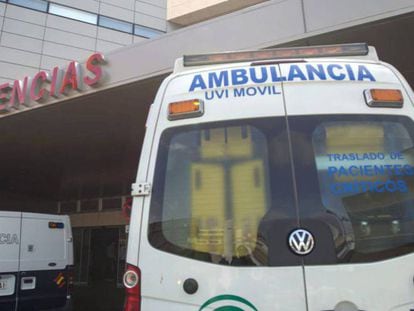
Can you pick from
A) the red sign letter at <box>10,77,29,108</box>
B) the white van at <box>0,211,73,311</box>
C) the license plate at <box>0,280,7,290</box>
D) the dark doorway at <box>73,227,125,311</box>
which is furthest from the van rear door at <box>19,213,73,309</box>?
the dark doorway at <box>73,227,125,311</box>

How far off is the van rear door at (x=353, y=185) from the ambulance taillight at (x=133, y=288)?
93 centimetres

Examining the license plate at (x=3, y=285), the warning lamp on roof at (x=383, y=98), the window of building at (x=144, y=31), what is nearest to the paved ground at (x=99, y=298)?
the license plate at (x=3, y=285)

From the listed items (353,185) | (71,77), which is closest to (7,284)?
(71,77)

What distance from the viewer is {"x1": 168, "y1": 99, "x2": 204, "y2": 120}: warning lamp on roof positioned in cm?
282

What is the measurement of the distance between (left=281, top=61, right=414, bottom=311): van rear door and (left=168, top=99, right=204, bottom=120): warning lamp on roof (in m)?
0.54

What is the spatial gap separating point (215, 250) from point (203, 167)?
52cm

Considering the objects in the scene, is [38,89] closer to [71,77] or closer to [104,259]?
[71,77]

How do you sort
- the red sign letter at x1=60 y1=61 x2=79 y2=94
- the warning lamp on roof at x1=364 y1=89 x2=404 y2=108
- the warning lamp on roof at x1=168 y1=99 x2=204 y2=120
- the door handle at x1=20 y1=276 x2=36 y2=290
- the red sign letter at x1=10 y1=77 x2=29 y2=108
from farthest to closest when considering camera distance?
the red sign letter at x1=10 y1=77 x2=29 y2=108, the red sign letter at x1=60 y1=61 x2=79 y2=94, the door handle at x1=20 y1=276 x2=36 y2=290, the warning lamp on roof at x1=168 y1=99 x2=204 y2=120, the warning lamp on roof at x1=364 y1=89 x2=404 y2=108

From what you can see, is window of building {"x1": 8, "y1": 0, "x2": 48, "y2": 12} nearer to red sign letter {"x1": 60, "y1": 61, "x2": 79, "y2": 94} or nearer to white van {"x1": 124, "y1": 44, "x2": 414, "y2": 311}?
red sign letter {"x1": 60, "y1": 61, "x2": 79, "y2": 94}

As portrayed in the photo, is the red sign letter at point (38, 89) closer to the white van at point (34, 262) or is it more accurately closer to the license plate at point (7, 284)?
the white van at point (34, 262)

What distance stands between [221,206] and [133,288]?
679 mm

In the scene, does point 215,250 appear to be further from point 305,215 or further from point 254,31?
point 254,31

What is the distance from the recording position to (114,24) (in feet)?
93.8

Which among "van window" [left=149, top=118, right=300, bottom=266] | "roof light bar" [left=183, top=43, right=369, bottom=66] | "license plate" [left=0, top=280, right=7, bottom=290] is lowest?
"license plate" [left=0, top=280, right=7, bottom=290]
